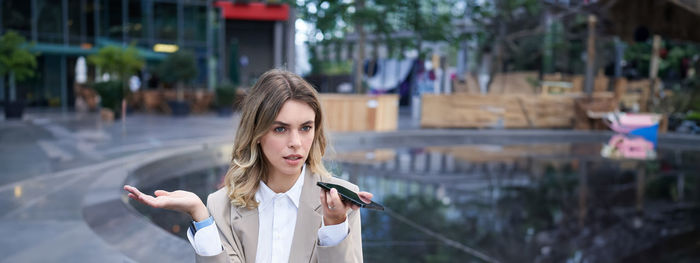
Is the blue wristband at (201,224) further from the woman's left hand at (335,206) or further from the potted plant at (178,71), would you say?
the potted plant at (178,71)

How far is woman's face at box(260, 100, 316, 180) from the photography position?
200cm

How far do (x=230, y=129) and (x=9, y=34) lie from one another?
7808 mm

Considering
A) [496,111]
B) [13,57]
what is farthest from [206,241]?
[13,57]

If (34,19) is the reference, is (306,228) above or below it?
below

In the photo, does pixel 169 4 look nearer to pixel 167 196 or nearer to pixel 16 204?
pixel 16 204

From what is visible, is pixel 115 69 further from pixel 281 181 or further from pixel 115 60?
pixel 281 181

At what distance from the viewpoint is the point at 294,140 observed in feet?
6.52

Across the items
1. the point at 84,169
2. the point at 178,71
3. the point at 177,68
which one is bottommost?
the point at 84,169

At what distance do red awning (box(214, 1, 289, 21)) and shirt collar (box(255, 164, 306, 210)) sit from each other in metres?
34.0

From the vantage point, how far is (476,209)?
7727 mm

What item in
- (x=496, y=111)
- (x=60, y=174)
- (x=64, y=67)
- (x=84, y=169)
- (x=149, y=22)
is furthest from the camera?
(x=149, y=22)

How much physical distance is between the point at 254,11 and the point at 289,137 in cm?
3487

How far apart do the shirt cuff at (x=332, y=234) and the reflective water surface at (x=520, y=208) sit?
0.85 m

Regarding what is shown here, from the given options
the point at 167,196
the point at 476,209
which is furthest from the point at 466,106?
the point at 167,196
